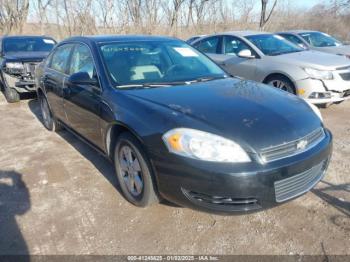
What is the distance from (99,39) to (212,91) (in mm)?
1548

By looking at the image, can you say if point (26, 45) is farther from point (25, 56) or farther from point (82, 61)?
point (82, 61)

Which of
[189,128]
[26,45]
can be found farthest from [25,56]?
[189,128]

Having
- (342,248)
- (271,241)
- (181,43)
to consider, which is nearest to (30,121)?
(181,43)

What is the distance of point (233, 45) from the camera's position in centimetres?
697

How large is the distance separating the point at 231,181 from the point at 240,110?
711 mm

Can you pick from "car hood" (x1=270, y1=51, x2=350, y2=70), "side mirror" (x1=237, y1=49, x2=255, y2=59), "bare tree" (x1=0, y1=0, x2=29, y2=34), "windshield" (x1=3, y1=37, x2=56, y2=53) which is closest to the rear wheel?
"car hood" (x1=270, y1=51, x2=350, y2=70)

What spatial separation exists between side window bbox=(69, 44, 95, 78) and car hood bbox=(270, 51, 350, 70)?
3.73 metres

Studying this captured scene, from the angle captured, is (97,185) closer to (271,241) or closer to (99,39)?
(99,39)

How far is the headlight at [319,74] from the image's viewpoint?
561cm

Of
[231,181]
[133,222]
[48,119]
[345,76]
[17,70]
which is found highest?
[17,70]

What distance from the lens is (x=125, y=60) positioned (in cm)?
352

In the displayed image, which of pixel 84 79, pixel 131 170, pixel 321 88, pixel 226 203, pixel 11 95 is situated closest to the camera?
pixel 226 203

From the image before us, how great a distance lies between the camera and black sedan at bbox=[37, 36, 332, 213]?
2.38 metres

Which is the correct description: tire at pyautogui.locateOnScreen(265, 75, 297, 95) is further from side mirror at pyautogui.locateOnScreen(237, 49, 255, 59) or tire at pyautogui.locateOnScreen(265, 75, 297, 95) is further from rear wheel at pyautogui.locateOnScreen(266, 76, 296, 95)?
side mirror at pyautogui.locateOnScreen(237, 49, 255, 59)
